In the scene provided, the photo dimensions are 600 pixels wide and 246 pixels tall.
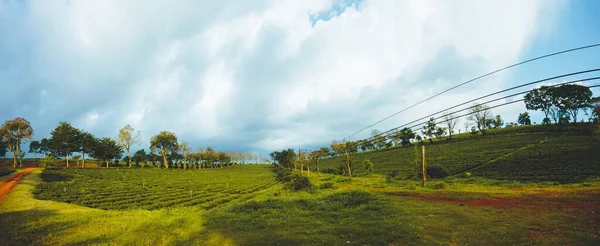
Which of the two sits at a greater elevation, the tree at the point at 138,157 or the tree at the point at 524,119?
the tree at the point at 524,119

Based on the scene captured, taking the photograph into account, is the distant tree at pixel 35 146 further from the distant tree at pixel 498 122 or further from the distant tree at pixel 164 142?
the distant tree at pixel 498 122

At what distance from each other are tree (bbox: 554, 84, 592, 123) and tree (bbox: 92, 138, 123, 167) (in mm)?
158814

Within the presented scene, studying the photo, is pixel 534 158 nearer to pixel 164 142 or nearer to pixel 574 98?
pixel 574 98

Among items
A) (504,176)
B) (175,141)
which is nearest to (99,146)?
(175,141)

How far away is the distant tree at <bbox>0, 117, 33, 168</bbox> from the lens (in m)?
66.3

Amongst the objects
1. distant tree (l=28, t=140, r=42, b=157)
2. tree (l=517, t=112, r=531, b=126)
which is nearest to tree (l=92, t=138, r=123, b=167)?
distant tree (l=28, t=140, r=42, b=157)

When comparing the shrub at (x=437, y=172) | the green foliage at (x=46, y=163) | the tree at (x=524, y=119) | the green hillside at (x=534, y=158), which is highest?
the tree at (x=524, y=119)

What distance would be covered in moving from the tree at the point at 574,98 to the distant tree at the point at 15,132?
164940 millimetres

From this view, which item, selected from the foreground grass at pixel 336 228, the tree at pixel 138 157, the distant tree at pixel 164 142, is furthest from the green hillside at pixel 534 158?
the tree at pixel 138 157

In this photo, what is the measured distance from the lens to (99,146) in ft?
289

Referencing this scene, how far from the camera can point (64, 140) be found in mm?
77125

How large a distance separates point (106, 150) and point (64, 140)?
1381cm

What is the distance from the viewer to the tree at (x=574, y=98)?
77125 millimetres

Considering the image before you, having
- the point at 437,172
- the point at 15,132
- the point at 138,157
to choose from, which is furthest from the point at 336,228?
the point at 138,157
